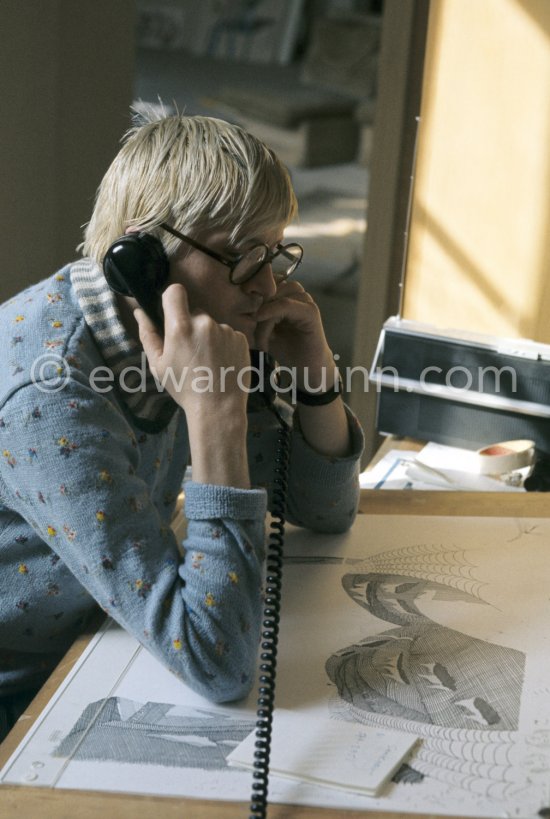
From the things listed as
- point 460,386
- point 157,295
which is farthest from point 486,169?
point 157,295

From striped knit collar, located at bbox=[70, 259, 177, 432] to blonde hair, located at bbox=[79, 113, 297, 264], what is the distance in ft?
0.16

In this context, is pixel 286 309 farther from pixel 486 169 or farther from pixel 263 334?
pixel 486 169

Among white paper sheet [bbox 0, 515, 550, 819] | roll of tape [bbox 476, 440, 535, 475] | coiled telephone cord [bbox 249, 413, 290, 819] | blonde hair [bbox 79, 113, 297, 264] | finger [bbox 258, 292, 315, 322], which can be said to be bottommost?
roll of tape [bbox 476, 440, 535, 475]

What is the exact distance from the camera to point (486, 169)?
5.94 ft

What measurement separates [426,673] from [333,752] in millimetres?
177

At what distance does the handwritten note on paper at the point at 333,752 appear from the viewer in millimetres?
898

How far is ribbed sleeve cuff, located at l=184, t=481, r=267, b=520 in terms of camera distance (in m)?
1.08

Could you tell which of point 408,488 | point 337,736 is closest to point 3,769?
point 337,736

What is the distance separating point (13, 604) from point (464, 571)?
552 millimetres

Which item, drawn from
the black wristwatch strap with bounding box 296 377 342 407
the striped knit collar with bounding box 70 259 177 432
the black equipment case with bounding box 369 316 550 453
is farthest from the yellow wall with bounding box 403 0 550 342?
the striped knit collar with bounding box 70 259 177 432

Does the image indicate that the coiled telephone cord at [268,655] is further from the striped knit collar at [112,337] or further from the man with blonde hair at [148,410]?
the striped knit collar at [112,337]

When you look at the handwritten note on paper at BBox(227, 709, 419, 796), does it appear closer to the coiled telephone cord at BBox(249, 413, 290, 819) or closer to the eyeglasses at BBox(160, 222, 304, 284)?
the coiled telephone cord at BBox(249, 413, 290, 819)

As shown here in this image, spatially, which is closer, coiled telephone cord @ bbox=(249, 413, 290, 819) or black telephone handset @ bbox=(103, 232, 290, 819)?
coiled telephone cord @ bbox=(249, 413, 290, 819)

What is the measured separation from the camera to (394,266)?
214 centimetres
